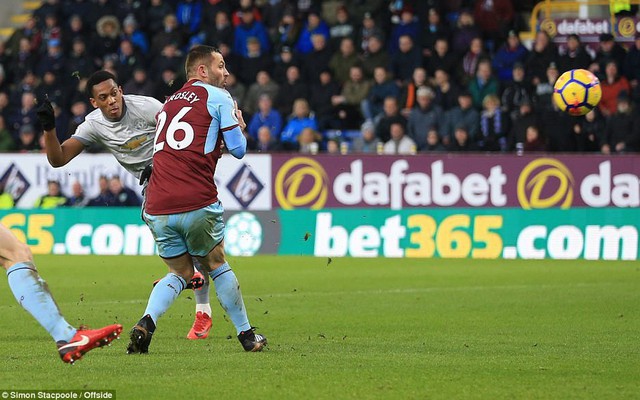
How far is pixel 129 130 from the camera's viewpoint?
31.9 ft

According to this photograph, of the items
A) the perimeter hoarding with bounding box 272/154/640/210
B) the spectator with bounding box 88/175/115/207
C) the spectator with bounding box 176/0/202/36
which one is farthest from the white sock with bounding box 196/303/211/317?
the spectator with bounding box 176/0/202/36

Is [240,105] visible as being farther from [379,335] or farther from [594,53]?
[379,335]

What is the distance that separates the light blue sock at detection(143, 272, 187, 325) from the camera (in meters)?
8.64

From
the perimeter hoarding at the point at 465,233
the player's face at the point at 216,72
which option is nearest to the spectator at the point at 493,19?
the perimeter hoarding at the point at 465,233

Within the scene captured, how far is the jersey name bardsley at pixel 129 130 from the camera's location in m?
9.60

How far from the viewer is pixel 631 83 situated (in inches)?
870

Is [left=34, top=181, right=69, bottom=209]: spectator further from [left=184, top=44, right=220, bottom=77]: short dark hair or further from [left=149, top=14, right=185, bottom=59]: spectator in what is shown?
[left=184, top=44, right=220, bottom=77]: short dark hair

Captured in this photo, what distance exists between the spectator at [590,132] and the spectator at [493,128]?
3.99 ft

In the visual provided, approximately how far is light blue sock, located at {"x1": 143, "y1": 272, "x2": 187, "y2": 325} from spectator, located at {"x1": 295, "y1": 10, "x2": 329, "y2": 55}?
632 inches

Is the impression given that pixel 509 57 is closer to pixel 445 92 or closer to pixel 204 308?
pixel 445 92

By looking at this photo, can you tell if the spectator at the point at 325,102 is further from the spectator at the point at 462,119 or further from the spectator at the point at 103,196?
the spectator at the point at 103,196

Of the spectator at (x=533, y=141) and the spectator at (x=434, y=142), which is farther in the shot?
the spectator at (x=434, y=142)

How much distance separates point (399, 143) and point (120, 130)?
12745 mm

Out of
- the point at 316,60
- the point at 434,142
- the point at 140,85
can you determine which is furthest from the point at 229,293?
the point at 140,85
